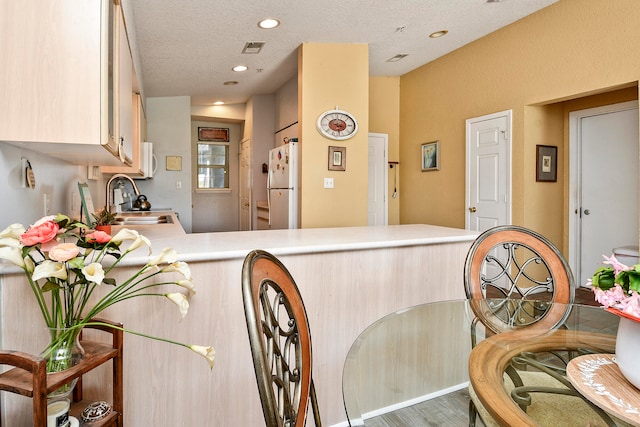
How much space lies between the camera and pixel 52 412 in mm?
907

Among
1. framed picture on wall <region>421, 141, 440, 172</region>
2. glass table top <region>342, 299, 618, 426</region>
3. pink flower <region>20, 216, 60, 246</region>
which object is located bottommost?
glass table top <region>342, 299, 618, 426</region>

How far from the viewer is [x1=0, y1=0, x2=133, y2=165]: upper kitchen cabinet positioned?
1.07 m

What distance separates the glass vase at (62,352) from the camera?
0.91 metres

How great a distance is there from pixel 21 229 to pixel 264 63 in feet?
13.3

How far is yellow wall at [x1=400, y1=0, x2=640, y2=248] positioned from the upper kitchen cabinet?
3.81 m

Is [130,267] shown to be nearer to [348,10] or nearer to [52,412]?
[52,412]

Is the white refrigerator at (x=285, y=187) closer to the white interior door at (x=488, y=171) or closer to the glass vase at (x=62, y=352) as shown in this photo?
the white interior door at (x=488, y=171)

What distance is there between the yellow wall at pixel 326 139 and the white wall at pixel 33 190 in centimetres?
234

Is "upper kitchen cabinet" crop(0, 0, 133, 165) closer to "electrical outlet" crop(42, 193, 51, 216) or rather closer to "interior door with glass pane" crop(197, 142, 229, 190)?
"electrical outlet" crop(42, 193, 51, 216)

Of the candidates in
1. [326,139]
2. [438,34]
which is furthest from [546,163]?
[326,139]

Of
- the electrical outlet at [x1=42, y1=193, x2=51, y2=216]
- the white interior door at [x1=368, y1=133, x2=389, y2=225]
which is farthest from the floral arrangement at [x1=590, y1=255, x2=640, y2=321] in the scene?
the white interior door at [x1=368, y1=133, x2=389, y2=225]

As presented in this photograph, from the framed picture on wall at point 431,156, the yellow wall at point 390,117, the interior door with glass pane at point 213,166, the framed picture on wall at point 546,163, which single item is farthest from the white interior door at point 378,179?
the interior door with glass pane at point 213,166

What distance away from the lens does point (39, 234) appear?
852 mm

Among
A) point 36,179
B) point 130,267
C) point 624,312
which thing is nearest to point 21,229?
point 130,267
